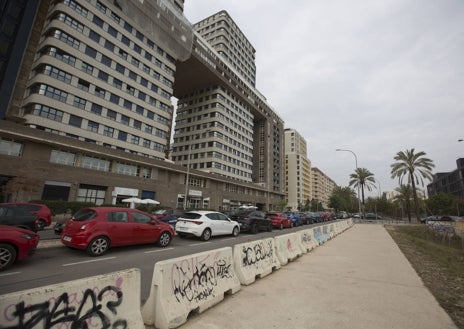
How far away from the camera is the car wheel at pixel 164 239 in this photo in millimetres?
9523

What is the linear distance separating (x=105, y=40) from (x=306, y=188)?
321 ft

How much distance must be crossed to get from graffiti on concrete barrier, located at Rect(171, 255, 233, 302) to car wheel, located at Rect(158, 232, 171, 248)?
5644 millimetres

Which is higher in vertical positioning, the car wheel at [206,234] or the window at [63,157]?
the window at [63,157]

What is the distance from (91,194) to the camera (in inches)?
1123

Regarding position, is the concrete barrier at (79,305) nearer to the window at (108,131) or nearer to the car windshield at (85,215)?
the car windshield at (85,215)

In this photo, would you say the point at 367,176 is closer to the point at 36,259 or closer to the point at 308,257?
the point at 308,257

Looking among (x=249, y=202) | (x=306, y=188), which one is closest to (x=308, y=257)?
(x=249, y=202)

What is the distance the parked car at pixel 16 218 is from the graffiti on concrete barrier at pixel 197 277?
33.4 ft

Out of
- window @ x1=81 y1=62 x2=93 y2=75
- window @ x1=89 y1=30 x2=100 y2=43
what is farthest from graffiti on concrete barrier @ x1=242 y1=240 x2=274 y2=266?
window @ x1=89 y1=30 x2=100 y2=43

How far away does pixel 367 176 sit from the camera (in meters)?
45.9

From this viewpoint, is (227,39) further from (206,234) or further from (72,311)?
(72,311)

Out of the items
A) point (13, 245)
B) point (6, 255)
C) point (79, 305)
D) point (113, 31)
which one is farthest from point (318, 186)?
point (79, 305)

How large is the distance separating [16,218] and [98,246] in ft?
17.7

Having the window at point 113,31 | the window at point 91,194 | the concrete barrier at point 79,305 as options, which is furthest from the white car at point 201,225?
the window at point 113,31
